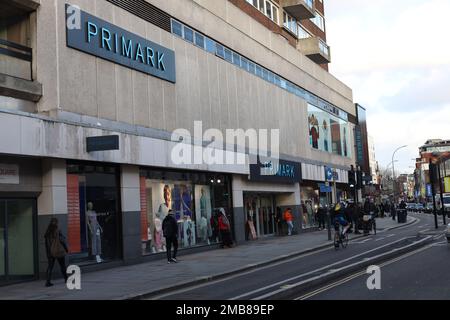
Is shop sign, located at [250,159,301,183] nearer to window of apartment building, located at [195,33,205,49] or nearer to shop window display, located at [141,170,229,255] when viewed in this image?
shop window display, located at [141,170,229,255]

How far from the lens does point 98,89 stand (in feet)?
57.5

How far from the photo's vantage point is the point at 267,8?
126ft

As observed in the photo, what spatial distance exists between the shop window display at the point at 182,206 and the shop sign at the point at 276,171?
8.77 feet


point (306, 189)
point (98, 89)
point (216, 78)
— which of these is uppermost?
point (216, 78)

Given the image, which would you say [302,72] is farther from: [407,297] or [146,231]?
[407,297]

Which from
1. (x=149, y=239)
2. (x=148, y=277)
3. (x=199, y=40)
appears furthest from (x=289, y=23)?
(x=148, y=277)

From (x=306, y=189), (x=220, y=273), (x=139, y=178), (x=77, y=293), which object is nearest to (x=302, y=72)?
(x=306, y=189)

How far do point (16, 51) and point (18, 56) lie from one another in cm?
14

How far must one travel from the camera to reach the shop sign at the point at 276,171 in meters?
27.7

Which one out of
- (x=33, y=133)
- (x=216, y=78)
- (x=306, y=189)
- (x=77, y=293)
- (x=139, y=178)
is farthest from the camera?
(x=306, y=189)

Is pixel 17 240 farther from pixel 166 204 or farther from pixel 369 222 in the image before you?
pixel 369 222

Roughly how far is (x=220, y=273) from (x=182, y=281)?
1572 millimetres

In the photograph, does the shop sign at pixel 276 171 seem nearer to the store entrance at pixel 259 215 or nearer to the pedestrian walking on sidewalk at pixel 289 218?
the store entrance at pixel 259 215
